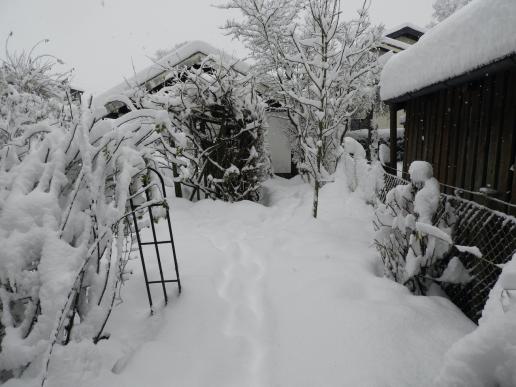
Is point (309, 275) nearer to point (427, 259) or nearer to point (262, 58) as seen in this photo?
point (427, 259)

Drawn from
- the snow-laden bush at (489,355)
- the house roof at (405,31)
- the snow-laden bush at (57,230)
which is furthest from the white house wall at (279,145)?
the house roof at (405,31)

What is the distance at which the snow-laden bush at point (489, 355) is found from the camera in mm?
930

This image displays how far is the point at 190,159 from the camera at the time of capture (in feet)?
22.1

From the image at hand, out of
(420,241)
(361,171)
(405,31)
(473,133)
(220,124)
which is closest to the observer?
(420,241)

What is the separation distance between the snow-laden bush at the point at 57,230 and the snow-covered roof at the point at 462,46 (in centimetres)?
252

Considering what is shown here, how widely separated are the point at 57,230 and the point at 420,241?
8.57ft

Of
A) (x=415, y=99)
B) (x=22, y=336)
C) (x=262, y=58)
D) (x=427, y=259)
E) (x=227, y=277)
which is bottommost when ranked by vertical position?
(x=227, y=277)

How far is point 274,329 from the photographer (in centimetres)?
224

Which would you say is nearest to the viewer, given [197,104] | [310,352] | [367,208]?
[310,352]

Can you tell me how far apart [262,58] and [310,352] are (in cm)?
1054

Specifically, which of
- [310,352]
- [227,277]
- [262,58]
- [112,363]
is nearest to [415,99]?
[227,277]

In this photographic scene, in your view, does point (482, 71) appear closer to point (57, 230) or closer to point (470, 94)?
point (470, 94)

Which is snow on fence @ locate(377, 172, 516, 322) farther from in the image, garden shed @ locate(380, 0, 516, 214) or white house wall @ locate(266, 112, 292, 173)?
white house wall @ locate(266, 112, 292, 173)

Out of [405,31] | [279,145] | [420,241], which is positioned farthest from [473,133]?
[405,31]
